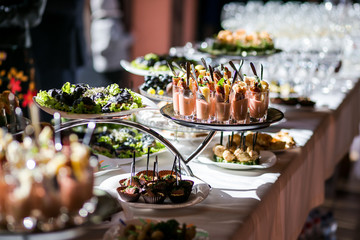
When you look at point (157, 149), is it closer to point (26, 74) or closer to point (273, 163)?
point (273, 163)

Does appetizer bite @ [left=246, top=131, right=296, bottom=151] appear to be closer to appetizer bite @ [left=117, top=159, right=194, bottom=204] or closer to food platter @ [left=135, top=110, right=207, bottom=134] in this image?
food platter @ [left=135, top=110, right=207, bottom=134]

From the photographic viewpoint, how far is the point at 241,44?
11.3 feet

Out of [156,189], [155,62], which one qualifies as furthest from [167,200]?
[155,62]

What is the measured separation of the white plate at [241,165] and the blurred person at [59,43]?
8.26ft

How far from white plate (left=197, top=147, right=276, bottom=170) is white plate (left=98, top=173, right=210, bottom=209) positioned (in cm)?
28

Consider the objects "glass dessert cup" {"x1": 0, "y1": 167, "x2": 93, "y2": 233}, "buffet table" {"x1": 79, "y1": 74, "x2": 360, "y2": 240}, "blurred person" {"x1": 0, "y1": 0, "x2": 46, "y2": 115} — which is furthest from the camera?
"blurred person" {"x1": 0, "y1": 0, "x2": 46, "y2": 115}

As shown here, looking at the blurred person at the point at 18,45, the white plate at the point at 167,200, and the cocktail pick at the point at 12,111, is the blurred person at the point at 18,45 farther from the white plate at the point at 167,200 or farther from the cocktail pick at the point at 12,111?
the white plate at the point at 167,200

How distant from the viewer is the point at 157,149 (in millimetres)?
2123

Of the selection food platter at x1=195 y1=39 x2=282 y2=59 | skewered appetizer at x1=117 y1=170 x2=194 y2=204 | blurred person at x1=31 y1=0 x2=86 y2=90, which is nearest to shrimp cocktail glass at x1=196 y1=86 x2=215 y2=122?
skewered appetizer at x1=117 y1=170 x2=194 y2=204

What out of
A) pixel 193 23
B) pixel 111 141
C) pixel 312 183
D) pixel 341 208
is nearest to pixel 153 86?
pixel 111 141

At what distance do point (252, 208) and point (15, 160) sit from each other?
86cm

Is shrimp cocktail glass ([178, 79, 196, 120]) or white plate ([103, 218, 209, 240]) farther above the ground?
shrimp cocktail glass ([178, 79, 196, 120])

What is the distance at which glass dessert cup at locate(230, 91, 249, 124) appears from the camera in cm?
173

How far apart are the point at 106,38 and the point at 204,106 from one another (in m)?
4.24
